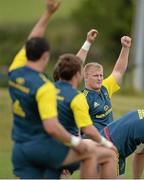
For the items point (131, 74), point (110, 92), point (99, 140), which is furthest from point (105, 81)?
point (131, 74)

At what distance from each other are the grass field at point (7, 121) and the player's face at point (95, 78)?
211 cm

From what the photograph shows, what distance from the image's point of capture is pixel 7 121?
74.0ft

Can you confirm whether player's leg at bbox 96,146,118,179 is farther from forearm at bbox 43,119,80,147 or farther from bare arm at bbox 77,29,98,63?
bare arm at bbox 77,29,98,63

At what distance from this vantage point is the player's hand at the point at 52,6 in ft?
28.7

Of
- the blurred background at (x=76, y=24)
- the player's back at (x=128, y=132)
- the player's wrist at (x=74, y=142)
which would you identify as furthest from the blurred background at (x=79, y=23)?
the player's wrist at (x=74, y=142)

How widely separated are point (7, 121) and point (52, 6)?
45.9 ft

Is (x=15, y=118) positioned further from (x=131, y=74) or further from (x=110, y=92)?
(x=131, y=74)

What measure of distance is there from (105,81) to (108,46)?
48972 millimetres

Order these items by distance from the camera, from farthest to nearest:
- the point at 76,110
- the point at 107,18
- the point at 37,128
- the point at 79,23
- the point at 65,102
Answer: the point at 79,23 → the point at 107,18 → the point at 65,102 → the point at 76,110 → the point at 37,128

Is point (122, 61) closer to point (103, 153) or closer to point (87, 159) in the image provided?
point (103, 153)

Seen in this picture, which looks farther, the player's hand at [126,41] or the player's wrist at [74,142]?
the player's hand at [126,41]

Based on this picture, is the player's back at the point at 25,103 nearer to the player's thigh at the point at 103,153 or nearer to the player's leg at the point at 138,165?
the player's thigh at the point at 103,153

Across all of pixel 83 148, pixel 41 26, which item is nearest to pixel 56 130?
pixel 83 148

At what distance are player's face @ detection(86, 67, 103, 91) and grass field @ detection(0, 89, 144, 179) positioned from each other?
2.11m
